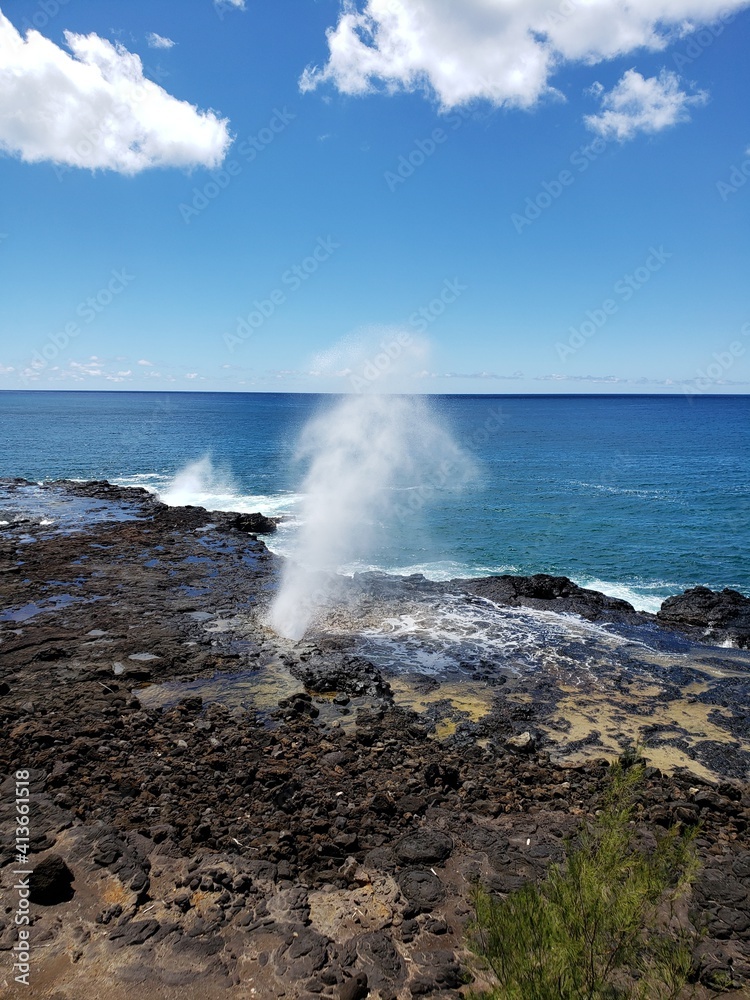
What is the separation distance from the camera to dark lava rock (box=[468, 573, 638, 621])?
76.6ft

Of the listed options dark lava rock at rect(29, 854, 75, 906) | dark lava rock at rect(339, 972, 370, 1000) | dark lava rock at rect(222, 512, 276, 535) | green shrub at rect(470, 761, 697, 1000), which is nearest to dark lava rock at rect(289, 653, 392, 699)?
dark lava rock at rect(29, 854, 75, 906)

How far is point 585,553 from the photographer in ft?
106

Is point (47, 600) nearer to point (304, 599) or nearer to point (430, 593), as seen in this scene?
point (304, 599)

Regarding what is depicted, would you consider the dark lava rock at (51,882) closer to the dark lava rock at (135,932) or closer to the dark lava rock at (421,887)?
the dark lava rock at (135,932)

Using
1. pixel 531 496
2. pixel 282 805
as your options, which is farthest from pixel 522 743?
pixel 531 496

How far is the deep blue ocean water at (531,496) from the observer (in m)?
30.6

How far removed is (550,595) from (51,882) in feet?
67.0

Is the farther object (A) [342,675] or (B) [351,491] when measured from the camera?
(B) [351,491]

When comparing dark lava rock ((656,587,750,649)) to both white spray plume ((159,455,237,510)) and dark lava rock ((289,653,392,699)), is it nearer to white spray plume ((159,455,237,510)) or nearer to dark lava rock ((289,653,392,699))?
dark lava rock ((289,653,392,699))

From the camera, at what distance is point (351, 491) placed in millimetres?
46250

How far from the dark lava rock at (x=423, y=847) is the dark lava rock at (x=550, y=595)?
47.1 ft

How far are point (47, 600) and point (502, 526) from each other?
26.4 m

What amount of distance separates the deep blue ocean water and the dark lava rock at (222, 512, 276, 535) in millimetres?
1088

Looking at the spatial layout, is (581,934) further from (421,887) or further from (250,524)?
(250,524)
